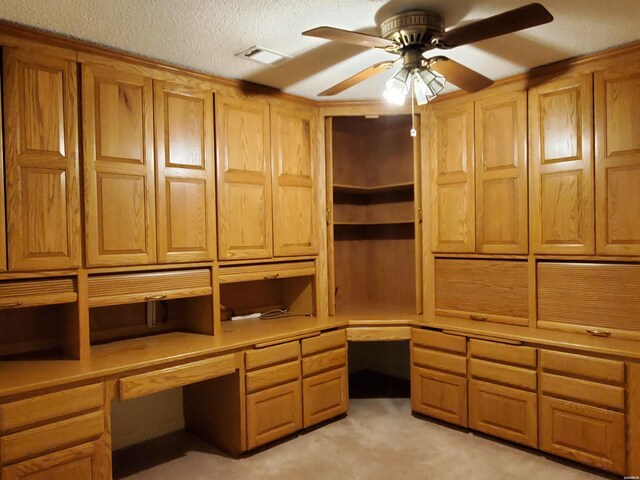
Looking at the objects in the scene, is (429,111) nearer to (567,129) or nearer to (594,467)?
(567,129)

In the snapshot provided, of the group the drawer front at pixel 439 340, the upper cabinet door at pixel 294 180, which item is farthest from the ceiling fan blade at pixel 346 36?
the drawer front at pixel 439 340

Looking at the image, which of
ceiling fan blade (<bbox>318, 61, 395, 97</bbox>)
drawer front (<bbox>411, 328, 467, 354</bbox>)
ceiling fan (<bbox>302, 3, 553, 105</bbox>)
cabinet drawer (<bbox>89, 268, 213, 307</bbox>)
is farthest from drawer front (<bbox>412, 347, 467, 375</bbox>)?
ceiling fan blade (<bbox>318, 61, 395, 97</bbox>)

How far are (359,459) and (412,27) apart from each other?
7.81 feet

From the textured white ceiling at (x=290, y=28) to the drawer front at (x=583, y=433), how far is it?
2007 millimetres

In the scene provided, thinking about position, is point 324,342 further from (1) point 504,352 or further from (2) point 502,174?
(2) point 502,174

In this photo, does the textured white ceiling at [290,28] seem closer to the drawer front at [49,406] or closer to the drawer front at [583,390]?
the drawer front at [49,406]

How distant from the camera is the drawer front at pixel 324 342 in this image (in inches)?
123

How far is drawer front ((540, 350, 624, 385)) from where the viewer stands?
8.09 feet

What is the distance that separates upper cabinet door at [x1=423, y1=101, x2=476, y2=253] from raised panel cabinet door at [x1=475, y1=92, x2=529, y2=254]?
0.22ft

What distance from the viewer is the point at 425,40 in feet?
7.21

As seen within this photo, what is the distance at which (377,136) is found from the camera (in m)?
4.24

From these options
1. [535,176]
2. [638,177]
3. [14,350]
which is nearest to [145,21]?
[14,350]

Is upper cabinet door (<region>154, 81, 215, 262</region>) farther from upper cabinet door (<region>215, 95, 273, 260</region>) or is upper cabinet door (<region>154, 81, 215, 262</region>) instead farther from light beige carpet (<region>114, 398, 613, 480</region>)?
light beige carpet (<region>114, 398, 613, 480</region>)

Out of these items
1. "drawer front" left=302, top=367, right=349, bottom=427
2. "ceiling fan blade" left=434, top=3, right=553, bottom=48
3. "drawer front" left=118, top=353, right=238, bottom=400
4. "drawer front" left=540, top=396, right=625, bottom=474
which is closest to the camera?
"ceiling fan blade" left=434, top=3, right=553, bottom=48
